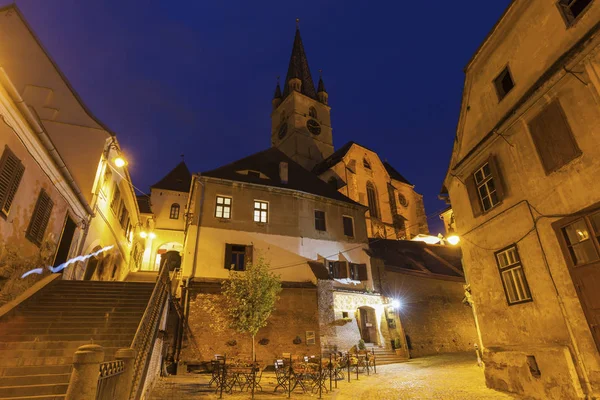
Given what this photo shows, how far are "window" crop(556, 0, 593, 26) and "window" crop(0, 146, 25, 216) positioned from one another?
50.6 feet

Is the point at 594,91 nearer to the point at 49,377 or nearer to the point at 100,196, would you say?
the point at 49,377

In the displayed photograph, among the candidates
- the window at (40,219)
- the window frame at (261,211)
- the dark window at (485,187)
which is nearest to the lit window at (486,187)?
the dark window at (485,187)

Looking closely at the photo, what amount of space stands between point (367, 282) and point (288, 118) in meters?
39.0

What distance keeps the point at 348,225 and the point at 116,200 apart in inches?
614

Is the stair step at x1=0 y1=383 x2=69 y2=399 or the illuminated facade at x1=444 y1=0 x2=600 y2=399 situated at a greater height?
the illuminated facade at x1=444 y1=0 x2=600 y2=399

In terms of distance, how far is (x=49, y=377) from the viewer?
700 cm

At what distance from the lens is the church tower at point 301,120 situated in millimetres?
51531

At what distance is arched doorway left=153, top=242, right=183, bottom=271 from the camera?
32156 millimetres

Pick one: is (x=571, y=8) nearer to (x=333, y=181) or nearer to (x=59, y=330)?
(x=59, y=330)

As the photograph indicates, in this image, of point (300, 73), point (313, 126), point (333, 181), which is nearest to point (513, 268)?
point (333, 181)

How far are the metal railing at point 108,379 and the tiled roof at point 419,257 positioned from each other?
2060 cm

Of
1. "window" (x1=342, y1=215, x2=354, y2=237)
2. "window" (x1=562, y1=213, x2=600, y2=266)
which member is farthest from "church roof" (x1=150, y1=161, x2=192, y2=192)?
"window" (x1=562, y1=213, x2=600, y2=266)

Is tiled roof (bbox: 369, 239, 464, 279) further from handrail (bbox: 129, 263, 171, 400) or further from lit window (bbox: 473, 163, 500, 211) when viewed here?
handrail (bbox: 129, 263, 171, 400)

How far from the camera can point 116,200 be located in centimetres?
2028
